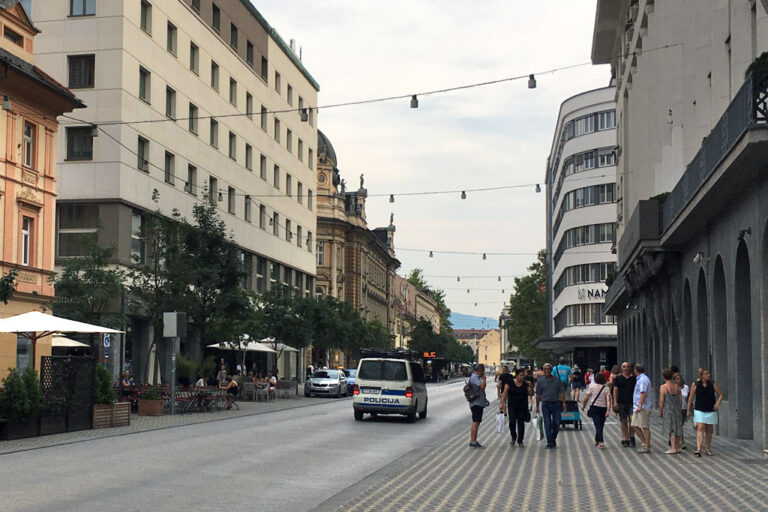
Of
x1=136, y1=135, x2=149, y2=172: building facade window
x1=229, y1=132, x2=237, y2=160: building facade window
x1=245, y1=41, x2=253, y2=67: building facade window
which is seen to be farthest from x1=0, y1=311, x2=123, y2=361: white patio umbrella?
x1=245, y1=41, x2=253, y2=67: building facade window

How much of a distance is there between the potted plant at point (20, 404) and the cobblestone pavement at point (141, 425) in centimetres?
26

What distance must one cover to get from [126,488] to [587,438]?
43.7 ft

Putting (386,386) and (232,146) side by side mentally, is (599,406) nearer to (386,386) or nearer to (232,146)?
(386,386)

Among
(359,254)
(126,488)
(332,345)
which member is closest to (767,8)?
(126,488)

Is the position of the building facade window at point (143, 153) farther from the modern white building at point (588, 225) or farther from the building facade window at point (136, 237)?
the modern white building at point (588, 225)

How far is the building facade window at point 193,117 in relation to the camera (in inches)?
2094

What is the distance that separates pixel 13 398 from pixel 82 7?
27.4m

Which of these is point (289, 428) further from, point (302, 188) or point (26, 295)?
point (302, 188)

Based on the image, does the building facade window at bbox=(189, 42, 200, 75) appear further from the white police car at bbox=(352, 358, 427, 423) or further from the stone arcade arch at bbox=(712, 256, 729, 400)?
the stone arcade arch at bbox=(712, 256, 729, 400)

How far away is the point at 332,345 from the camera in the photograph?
65250 mm

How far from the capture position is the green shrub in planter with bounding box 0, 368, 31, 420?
21516 millimetres

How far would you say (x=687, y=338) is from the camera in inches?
1232

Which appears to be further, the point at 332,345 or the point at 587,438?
the point at 332,345

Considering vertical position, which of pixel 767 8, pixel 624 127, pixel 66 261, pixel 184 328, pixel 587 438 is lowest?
pixel 587 438
